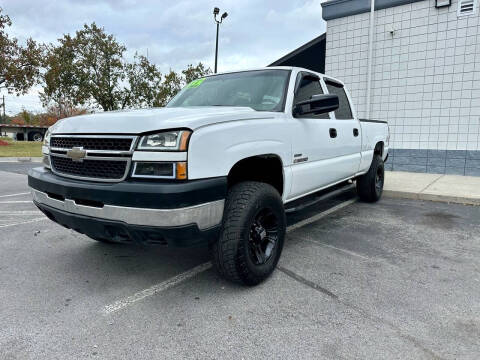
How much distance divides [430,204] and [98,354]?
233 inches

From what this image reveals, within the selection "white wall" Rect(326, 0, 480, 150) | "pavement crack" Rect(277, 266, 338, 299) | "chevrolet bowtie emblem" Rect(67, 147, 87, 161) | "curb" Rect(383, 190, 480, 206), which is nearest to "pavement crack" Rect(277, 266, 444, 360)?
"pavement crack" Rect(277, 266, 338, 299)

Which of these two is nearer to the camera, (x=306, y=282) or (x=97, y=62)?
(x=306, y=282)

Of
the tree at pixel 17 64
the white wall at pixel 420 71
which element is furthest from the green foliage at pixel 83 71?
the white wall at pixel 420 71

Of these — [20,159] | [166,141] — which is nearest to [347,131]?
[166,141]

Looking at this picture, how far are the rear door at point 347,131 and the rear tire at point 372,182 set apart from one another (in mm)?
864

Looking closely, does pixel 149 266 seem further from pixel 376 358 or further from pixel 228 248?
pixel 376 358

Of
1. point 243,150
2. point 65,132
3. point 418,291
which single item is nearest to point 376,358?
point 418,291

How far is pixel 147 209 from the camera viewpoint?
2.07m

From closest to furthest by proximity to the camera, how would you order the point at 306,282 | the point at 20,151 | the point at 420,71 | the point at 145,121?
the point at 145,121
the point at 306,282
the point at 420,71
the point at 20,151

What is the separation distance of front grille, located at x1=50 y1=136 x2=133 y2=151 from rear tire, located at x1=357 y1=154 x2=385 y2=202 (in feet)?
14.7

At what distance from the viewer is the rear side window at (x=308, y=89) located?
3.50 meters

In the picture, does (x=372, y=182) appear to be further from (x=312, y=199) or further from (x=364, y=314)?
(x=364, y=314)

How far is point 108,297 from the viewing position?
256 centimetres

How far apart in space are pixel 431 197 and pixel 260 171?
473 cm
